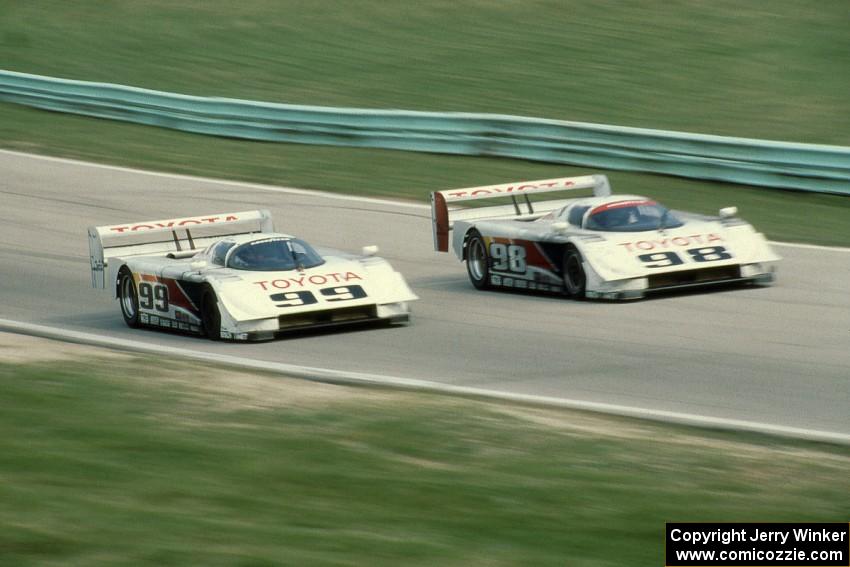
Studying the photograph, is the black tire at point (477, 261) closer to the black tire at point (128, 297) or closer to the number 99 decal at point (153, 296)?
the number 99 decal at point (153, 296)

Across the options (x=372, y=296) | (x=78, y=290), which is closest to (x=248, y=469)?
(x=372, y=296)

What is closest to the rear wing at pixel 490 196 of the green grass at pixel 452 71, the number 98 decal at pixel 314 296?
the green grass at pixel 452 71

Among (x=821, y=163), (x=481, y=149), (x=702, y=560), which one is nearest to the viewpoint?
(x=702, y=560)

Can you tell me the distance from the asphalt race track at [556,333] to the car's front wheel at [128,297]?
0.54 ft

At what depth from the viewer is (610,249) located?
47.6ft

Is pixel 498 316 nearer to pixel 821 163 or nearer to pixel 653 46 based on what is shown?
pixel 821 163

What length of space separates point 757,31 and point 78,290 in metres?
18.1

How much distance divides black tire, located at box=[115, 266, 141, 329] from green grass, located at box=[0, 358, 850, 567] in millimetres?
3390

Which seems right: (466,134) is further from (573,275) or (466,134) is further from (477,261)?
(573,275)

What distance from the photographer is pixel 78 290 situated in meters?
16.2

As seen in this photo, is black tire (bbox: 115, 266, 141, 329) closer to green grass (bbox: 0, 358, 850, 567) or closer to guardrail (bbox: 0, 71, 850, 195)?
green grass (bbox: 0, 358, 850, 567)

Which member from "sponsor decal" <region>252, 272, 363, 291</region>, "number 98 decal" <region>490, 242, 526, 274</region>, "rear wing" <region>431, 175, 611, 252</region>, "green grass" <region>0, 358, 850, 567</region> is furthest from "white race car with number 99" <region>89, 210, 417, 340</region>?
"rear wing" <region>431, 175, 611, 252</region>

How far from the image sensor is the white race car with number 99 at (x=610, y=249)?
14.4m

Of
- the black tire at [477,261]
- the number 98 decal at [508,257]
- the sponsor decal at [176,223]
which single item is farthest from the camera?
the black tire at [477,261]
